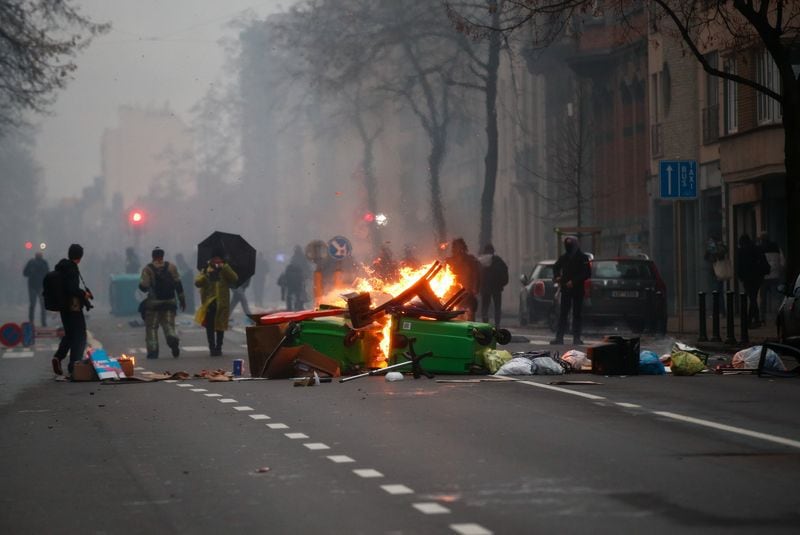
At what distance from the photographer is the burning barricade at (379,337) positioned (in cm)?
2209

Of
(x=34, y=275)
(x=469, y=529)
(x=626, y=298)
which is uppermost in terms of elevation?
(x=34, y=275)

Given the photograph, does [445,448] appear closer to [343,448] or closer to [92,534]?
[343,448]

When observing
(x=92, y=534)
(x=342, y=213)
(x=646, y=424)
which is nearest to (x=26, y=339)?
(x=646, y=424)

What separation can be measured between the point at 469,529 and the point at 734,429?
578cm

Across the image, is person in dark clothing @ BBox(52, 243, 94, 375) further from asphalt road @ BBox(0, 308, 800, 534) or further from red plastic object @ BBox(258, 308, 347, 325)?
asphalt road @ BBox(0, 308, 800, 534)

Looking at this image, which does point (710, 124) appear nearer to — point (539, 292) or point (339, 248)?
point (339, 248)

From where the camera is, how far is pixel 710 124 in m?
50.6

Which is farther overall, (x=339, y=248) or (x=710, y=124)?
(x=710, y=124)

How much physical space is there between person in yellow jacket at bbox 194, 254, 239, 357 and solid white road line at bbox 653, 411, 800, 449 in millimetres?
15845

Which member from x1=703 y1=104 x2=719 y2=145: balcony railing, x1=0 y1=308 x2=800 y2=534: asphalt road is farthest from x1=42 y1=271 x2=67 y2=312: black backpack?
x1=703 y1=104 x2=719 y2=145: balcony railing

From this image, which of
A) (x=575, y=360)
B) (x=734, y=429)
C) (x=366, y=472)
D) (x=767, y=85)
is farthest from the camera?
(x=767, y=85)

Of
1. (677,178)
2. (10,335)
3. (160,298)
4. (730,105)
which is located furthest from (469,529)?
(730,105)

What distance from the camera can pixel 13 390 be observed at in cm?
2241

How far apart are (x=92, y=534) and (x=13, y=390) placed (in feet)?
43.0
